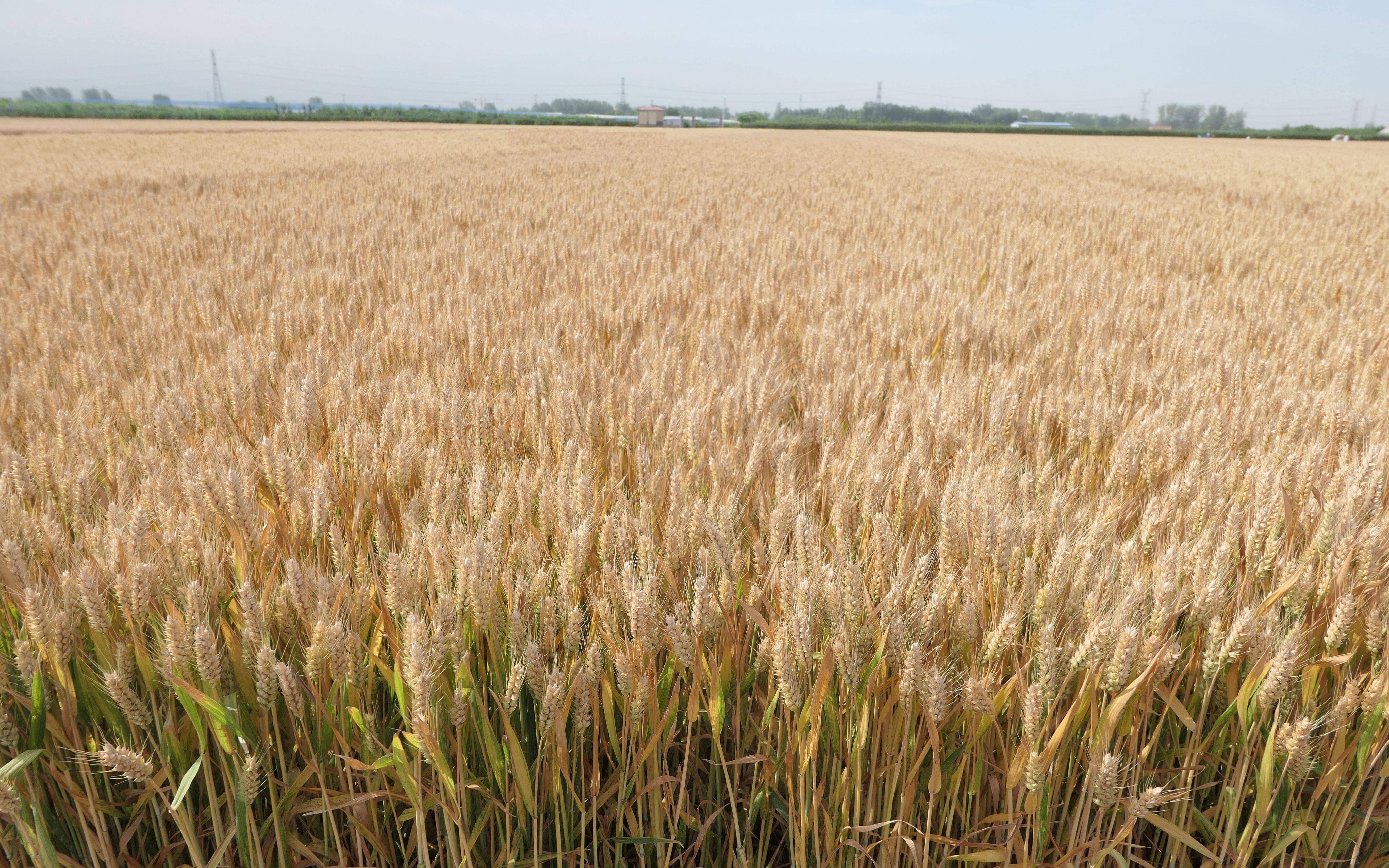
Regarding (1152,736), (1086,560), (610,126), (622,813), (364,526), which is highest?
(610,126)

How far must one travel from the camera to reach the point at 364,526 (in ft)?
4.95

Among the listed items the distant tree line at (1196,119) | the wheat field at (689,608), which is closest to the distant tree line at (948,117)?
the distant tree line at (1196,119)

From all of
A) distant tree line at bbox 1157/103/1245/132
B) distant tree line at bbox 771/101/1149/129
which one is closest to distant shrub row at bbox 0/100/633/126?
distant tree line at bbox 771/101/1149/129

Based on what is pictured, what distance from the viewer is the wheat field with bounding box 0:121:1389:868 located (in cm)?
102

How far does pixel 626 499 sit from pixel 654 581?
0.39 m

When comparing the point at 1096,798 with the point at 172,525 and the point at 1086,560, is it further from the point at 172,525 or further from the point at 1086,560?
the point at 172,525

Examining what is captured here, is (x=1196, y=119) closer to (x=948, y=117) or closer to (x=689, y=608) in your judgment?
(x=948, y=117)

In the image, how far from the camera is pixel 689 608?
1.30 meters

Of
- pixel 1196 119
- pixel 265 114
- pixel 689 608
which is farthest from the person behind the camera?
pixel 1196 119

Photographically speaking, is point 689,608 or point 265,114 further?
point 265,114

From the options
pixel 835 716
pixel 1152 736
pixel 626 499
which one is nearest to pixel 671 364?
pixel 626 499

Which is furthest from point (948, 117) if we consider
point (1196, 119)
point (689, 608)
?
point (689, 608)

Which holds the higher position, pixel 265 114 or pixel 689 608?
pixel 265 114

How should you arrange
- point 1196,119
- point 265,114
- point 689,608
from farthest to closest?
1. point 1196,119
2. point 265,114
3. point 689,608
